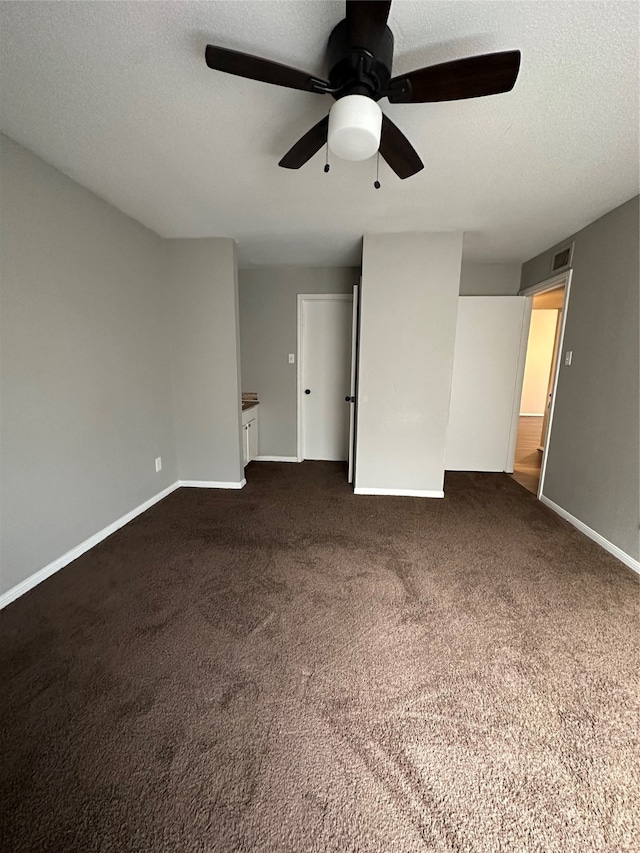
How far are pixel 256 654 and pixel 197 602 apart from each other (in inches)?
20.5

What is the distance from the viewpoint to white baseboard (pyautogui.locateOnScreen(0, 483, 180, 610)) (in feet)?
6.26

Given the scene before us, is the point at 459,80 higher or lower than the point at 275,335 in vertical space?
higher

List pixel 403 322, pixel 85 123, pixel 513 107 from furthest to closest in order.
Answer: pixel 403 322 → pixel 85 123 → pixel 513 107

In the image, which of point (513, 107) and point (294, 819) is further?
point (513, 107)

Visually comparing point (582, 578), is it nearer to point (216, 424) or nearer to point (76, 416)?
point (216, 424)

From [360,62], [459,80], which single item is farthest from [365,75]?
[459,80]

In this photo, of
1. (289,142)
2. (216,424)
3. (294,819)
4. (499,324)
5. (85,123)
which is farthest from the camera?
(499,324)

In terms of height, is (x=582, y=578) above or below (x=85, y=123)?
below

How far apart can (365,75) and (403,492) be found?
9.82 ft

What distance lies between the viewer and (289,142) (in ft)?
5.90

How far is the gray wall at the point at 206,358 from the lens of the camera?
3199 millimetres

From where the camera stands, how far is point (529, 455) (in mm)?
4918

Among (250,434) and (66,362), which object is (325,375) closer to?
(250,434)

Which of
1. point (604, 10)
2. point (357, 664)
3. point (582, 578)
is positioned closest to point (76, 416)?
point (357, 664)
